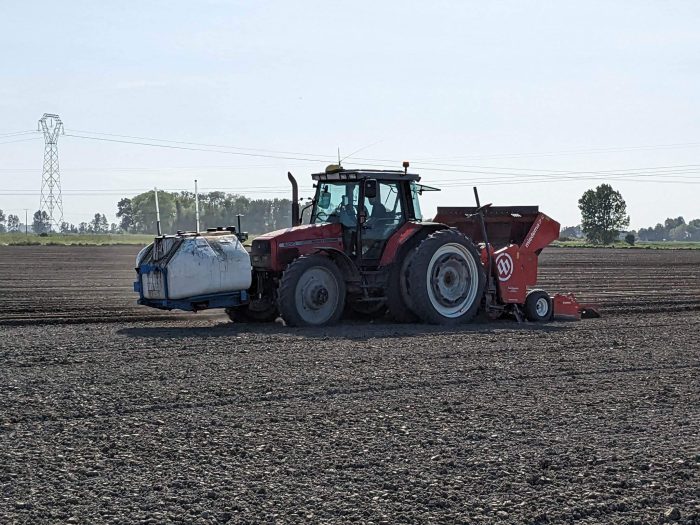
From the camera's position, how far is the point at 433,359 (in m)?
10.6

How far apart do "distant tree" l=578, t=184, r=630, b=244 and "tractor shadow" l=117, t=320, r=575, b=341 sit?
306ft

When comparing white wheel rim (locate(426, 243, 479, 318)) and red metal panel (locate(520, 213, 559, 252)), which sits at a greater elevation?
red metal panel (locate(520, 213, 559, 252))

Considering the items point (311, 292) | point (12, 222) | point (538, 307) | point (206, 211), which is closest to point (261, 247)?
point (311, 292)

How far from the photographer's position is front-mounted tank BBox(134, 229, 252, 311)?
43.3 feet

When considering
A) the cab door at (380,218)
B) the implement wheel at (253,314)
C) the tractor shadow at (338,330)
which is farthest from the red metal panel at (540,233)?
the implement wheel at (253,314)

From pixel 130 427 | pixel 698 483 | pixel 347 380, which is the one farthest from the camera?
pixel 347 380

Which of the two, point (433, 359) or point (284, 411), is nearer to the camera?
point (284, 411)

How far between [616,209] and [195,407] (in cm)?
10353

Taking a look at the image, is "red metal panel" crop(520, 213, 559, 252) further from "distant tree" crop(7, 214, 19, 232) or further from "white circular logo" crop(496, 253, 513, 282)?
"distant tree" crop(7, 214, 19, 232)

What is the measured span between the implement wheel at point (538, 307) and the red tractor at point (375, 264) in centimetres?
2

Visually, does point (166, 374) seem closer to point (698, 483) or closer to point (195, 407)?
point (195, 407)

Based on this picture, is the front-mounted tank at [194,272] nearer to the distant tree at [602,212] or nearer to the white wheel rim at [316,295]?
the white wheel rim at [316,295]

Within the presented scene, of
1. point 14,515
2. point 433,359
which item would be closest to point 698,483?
point 14,515

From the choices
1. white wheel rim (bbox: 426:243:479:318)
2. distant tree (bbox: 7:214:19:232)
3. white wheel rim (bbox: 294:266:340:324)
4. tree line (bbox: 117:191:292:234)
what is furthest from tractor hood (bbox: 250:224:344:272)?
distant tree (bbox: 7:214:19:232)
